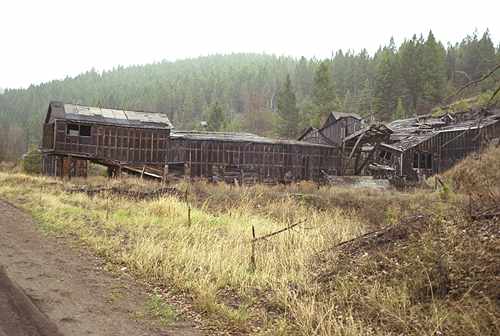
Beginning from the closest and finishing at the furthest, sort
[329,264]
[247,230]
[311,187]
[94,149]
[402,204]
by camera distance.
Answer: [329,264]
[247,230]
[402,204]
[311,187]
[94,149]

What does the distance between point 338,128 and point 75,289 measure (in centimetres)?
4036

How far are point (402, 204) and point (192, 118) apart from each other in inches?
3376

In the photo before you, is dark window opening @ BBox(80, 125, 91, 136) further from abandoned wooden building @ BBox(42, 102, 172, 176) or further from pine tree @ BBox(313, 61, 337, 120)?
pine tree @ BBox(313, 61, 337, 120)

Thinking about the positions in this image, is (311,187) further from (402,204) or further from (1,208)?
(1,208)

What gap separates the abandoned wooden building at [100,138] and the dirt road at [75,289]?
78.0ft

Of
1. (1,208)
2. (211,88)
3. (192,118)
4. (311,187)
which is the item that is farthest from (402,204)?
(211,88)

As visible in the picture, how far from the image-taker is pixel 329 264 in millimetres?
7164

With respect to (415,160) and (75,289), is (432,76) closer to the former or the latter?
(415,160)

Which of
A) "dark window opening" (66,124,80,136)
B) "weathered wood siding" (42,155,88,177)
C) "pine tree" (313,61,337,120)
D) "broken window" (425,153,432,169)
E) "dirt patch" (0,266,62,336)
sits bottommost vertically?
"dirt patch" (0,266,62,336)

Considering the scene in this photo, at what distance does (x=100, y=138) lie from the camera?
31.8 m

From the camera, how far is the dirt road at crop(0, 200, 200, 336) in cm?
494

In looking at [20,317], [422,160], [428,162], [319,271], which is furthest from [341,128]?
[20,317]

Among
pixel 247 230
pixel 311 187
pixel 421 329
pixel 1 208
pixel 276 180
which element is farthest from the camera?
pixel 276 180

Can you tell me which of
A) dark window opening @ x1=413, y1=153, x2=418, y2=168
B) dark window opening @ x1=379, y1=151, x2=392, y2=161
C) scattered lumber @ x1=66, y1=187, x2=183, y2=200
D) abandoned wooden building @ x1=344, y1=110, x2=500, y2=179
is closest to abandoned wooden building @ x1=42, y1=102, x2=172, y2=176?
scattered lumber @ x1=66, y1=187, x2=183, y2=200
